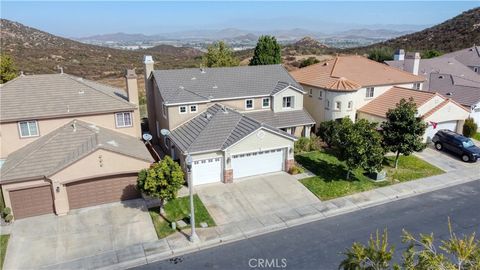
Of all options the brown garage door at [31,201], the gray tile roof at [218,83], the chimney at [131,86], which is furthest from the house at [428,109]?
the brown garage door at [31,201]

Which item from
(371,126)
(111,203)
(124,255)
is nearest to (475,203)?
(371,126)

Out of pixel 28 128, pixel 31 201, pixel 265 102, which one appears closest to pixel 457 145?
pixel 265 102

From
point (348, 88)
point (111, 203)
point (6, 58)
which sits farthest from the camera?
point (6, 58)

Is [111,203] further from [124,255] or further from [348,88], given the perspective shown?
[348,88]

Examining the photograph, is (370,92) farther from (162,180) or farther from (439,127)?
(162,180)

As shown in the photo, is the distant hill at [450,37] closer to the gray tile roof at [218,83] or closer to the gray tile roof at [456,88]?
the gray tile roof at [456,88]
